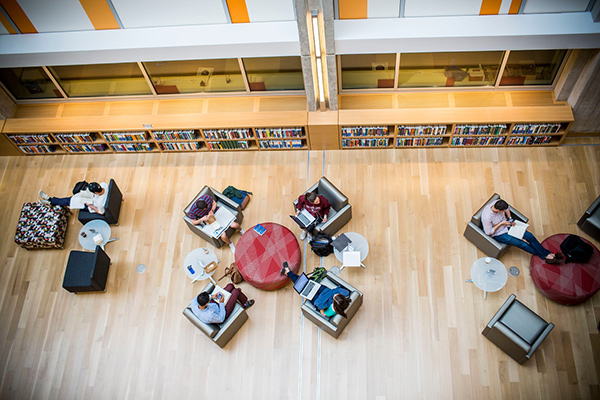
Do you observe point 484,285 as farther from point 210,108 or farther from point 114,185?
point 114,185

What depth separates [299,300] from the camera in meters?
6.55

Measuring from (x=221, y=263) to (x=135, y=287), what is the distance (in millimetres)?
1341

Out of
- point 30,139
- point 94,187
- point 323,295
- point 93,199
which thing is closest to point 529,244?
point 323,295

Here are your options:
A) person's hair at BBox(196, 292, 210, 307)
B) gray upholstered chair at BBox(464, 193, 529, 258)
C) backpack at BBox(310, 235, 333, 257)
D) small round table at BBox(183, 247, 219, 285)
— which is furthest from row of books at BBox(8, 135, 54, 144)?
gray upholstered chair at BBox(464, 193, 529, 258)

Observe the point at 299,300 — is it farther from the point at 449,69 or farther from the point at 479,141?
the point at 449,69

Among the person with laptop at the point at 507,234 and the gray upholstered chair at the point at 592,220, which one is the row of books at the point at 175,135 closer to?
the person with laptop at the point at 507,234

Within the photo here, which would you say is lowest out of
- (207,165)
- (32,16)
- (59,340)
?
(59,340)

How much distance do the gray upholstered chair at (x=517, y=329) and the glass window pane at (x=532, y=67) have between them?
3478 mm

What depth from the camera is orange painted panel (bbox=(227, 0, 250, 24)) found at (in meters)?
6.15

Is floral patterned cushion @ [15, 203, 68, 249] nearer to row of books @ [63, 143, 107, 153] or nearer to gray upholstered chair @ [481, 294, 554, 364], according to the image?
row of books @ [63, 143, 107, 153]

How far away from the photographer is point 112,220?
23.8 ft

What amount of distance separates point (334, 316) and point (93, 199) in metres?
4.12

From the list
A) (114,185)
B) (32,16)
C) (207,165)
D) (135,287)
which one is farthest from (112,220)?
(32,16)

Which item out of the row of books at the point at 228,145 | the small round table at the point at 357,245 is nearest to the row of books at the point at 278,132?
the row of books at the point at 228,145
